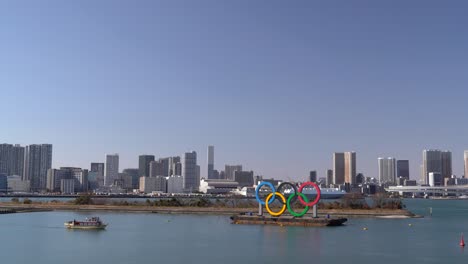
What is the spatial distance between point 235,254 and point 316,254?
A: 231 inches

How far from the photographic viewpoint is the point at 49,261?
118 feet

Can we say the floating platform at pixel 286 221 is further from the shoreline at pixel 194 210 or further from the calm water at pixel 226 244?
the shoreline at pixel 194 210

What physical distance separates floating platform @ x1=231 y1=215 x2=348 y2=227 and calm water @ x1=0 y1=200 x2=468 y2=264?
5.82 feet

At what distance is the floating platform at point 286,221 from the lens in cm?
6019

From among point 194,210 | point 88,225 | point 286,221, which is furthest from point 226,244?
point 194,210

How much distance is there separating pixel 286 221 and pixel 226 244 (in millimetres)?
17947

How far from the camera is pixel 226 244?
44562 millimetres

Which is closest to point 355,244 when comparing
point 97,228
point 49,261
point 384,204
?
point 49,261

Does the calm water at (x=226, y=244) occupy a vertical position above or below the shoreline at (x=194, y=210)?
below

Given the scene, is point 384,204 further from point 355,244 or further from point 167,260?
point 167,260

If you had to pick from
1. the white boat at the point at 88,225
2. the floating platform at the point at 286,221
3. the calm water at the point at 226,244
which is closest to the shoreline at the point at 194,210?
the floating platform at the point at 286,221

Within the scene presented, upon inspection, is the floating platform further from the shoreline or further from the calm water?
the shoreline

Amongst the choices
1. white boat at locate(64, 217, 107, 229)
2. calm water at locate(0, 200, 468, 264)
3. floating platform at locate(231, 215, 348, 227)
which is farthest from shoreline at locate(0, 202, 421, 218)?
white boat at locate(64, 217, 107, 229)

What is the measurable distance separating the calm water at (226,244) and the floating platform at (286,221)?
1.77 m
